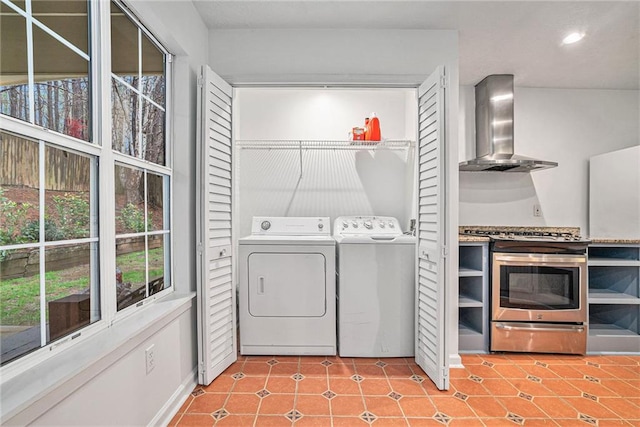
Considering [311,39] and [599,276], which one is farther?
[599,276]

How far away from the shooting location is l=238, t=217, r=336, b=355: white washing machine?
252cm

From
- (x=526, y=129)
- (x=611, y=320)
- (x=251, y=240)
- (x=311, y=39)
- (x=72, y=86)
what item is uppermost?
(x=311, y=39)

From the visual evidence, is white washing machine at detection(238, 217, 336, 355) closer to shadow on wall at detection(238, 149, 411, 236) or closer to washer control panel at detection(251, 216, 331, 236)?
washer control panel at detection(251, 216, 331, 236)

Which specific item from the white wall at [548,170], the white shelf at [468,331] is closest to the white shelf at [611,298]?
the white wall at [548,170]

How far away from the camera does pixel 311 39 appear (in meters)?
2.40

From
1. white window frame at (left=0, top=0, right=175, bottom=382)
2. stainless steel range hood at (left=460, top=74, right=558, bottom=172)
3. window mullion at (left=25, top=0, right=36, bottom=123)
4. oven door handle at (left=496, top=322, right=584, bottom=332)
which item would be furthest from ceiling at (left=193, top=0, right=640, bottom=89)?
oven door handle at (left=496, top=322, right=584, bottom=332)

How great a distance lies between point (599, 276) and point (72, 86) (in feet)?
13.6

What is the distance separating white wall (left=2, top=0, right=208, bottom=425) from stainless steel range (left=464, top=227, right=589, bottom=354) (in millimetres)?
2355

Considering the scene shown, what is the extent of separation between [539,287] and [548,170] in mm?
1443

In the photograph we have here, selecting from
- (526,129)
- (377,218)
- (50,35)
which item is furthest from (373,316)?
(526,129)

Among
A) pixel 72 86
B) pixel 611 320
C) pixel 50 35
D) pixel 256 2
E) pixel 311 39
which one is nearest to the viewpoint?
pixel 50 35

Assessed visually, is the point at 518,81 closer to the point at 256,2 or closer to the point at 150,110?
the point at 256,2

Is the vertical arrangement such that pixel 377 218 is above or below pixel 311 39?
below

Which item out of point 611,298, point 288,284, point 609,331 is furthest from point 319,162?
point 609,331
